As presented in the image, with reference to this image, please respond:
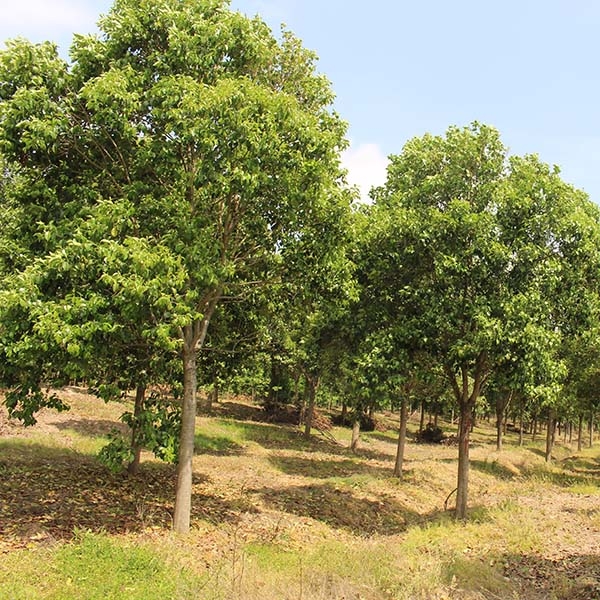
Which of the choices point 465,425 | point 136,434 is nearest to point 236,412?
point 136,434

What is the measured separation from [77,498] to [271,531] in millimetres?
5346

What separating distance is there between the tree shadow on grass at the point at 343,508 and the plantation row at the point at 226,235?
262 centimetres

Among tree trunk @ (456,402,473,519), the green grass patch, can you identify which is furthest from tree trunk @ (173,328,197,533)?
tree trunk @ (456,402,473,519)

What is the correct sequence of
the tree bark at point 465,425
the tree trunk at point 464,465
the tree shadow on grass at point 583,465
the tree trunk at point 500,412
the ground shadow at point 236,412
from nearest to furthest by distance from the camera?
the tree bark at point 465,425
the tree trunk at point 464,465
the tree trunk at point 500,412
the tree shadow on grass at point 583,465
the ground shadow at point 236,412

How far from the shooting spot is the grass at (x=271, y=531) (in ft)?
30.4

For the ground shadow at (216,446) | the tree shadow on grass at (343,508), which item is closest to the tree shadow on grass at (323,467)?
the ground shadow at (216,446)

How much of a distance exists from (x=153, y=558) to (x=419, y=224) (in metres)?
11.3

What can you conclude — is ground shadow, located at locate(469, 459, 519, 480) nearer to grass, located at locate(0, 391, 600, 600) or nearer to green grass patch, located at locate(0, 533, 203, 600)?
grass, located at locate(0, 391, 600, 600)

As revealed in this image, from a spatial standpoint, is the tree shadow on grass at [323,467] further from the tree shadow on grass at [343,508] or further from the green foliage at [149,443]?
the green foliage at [149,443]

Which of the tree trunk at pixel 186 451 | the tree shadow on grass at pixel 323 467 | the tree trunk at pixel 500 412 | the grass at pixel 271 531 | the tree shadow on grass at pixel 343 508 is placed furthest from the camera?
the tree trunk at pixel 500 412

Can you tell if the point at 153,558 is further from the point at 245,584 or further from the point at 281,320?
the point at 281,320

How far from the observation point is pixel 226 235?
525 inches

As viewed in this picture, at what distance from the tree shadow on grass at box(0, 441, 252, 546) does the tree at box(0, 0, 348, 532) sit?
190cm

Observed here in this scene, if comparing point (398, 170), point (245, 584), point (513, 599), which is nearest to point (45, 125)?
point (245, 584)
